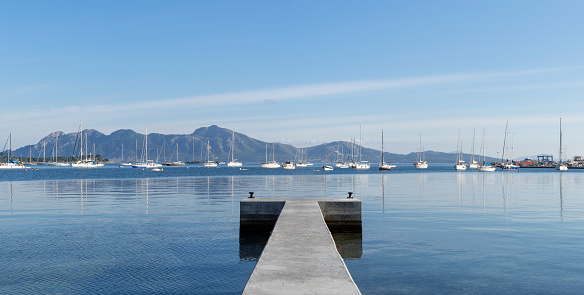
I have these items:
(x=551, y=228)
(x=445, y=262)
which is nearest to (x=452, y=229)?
(x=551, y=228)

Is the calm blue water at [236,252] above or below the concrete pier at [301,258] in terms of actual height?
below

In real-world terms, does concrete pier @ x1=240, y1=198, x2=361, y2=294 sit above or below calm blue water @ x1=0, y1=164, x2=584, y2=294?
above

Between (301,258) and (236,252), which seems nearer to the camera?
(301,258)

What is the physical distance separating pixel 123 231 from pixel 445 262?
56.5 feet

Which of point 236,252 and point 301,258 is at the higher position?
point 301,258

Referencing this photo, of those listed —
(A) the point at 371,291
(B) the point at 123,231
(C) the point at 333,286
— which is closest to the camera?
(C) the point at 333,286

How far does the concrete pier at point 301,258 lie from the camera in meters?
9.59

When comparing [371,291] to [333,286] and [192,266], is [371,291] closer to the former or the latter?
[333,286]

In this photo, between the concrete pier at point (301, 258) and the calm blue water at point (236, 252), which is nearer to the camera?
the concrete pier at point (301, 258)

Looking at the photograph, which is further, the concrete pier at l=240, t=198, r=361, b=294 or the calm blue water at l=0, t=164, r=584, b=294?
the calm blue water at l=0, t=164, r=584, b=294

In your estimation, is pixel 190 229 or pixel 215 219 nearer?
pixel 190 229

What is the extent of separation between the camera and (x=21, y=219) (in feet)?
99.3

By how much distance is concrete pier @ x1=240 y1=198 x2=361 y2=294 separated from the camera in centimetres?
959

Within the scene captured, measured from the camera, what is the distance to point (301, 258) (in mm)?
12562
